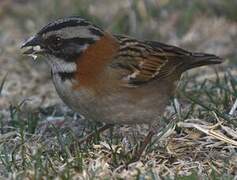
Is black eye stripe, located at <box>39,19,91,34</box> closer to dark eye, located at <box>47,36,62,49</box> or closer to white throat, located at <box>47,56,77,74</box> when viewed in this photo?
dark eye, located at <box>47,36,62,49</box>

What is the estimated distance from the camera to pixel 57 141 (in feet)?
21.1

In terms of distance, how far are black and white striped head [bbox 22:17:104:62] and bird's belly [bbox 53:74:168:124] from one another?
210 mm

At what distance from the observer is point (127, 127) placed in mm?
6902

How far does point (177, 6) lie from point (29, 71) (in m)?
2.29

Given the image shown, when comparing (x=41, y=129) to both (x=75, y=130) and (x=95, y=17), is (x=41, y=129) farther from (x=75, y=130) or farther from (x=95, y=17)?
(x=95, y=17)

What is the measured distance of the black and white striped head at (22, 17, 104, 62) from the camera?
19.7ft

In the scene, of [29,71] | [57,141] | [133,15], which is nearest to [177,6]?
[133,15]

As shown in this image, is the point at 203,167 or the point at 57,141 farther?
the point at 57,141

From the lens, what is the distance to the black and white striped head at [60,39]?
601 cm

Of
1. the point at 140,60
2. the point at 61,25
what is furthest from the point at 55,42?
the point at 140,60

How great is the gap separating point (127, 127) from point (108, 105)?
0.97 m

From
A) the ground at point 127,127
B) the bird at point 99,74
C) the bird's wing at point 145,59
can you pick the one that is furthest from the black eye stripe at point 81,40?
the ground at point 127,127

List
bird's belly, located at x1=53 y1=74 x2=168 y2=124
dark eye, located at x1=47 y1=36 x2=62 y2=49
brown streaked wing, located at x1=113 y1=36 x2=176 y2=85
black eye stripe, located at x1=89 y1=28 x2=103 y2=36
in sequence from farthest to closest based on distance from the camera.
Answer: brown streaked wing, located at x1=113 y1=36 x2=176 y2=85, black eye stripe, located at x1=89 y1=28 x2=103 y2=36, dark eye, located at x1=47 y1=36 x2=62 y2=49, bird's belly, located at x1=53 y1=74 x2=168 y2=124

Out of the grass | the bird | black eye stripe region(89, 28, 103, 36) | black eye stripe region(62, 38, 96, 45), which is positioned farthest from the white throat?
the grass
